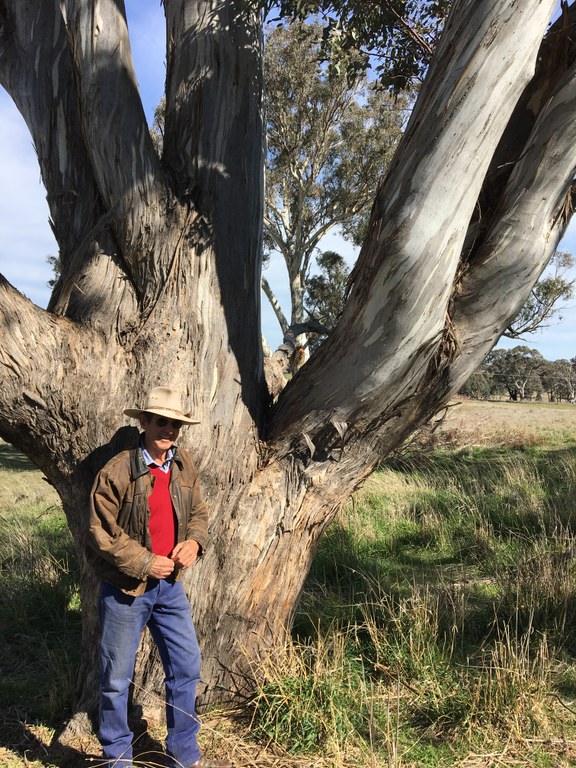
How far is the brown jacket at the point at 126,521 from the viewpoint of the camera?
9.18ft

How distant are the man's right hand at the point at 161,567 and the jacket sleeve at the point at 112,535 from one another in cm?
2

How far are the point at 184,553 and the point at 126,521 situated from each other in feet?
1.00

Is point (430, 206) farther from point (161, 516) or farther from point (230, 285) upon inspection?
point (161, 516)

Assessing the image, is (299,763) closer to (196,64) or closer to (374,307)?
(374,307)

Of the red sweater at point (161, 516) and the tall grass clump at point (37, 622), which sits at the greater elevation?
the red sweater at point (161, 516)

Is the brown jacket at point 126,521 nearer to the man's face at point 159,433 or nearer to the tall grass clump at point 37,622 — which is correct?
the man's face at point 159,433

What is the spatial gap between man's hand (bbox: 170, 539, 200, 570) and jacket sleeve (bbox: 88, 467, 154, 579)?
0.44 feet

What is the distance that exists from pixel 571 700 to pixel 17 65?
4.88 m

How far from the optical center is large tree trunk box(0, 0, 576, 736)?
2.92 m

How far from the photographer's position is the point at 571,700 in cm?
343

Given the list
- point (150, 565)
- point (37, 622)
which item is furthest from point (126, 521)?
point (37, 622)

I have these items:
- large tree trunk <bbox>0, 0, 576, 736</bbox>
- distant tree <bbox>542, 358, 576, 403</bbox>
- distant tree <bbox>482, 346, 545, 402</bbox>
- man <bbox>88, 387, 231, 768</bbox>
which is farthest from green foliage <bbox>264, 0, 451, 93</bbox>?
distant tree <bbox>542, 358, 576, 403</bbox>

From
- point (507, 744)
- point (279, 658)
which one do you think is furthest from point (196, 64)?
point (507, 744)

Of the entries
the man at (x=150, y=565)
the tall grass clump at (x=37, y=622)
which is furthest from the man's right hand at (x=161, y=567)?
the tall grass clump at (x=37, y=622)
